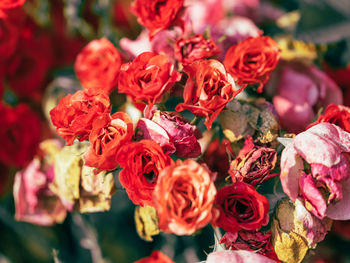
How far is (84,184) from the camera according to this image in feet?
1.60

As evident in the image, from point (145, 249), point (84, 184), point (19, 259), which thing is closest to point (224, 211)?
point (84, 184)

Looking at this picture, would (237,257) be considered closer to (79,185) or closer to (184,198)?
(184,198)

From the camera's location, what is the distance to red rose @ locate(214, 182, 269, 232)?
388 millimetres

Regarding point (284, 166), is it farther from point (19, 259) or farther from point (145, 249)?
point (19, 259)

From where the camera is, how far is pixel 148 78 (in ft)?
1.38

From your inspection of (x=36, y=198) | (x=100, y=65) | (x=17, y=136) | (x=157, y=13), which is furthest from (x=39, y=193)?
(x=157, y=13)

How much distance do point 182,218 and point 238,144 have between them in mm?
162

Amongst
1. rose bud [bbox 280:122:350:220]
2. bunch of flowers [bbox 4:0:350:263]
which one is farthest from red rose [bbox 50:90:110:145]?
rose bud [bbox 280:122:350:220]

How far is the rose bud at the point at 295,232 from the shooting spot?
40 centimetres

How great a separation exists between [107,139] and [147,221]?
0.14 meters

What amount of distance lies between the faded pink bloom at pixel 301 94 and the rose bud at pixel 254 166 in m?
0.13

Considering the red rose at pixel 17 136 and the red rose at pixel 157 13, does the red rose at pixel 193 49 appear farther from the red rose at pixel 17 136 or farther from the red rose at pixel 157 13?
the red rose at pixel 17 136

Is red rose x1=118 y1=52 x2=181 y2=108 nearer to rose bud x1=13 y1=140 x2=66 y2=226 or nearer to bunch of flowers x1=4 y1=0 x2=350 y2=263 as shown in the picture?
bunch of flowers x1=4 y1=0 x2=350 y2=263

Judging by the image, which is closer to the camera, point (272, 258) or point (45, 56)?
point (272, 258)
